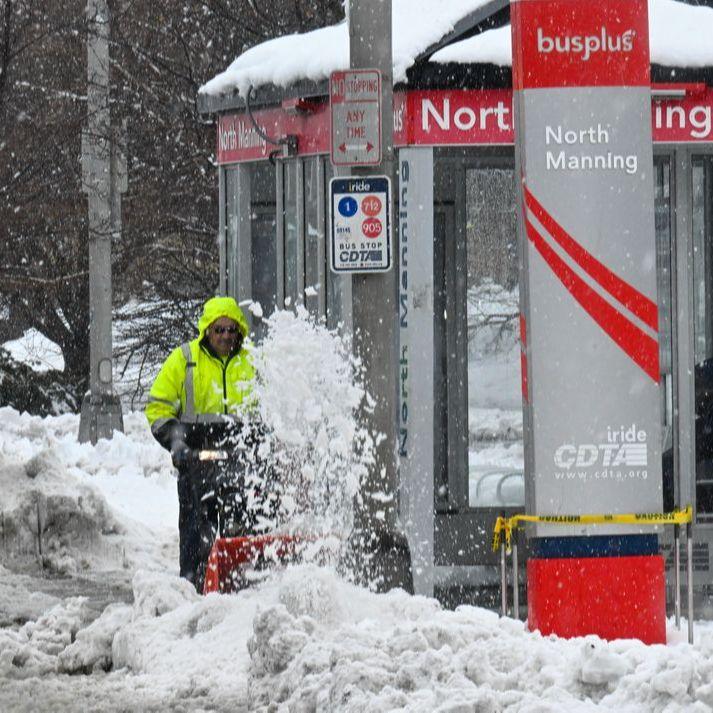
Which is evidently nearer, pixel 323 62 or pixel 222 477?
pixel 222 477

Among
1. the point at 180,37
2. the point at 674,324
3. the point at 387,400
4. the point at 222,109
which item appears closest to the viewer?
the point at 387,400

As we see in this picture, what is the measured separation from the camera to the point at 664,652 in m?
7.11

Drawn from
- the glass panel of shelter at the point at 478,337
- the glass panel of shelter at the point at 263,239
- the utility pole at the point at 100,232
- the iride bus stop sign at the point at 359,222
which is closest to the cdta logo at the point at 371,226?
the iride bus stop sign at the point at 359,222

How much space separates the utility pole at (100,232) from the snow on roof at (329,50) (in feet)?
29.0

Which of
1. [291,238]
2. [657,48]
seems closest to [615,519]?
[657,48]

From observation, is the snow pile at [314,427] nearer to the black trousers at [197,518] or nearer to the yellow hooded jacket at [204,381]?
the yellow hooded jacket at [204,381]

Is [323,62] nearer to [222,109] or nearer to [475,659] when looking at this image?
[222,109]

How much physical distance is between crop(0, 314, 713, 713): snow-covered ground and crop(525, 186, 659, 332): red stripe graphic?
1505 mm

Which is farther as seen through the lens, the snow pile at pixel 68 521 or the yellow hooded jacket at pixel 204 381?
the snow pile at pixel 68 521

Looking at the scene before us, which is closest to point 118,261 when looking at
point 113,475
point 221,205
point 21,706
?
point 113,475

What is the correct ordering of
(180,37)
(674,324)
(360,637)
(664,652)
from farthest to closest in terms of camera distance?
1. (180,37)
2. (674,324)
3. (360,637)
4. (664,652)

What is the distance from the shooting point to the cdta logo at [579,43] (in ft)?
28.8

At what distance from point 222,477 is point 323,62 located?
2.43 meters

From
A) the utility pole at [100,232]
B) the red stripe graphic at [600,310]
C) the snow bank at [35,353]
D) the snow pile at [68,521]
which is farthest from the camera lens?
the snow bank at [35,353]
